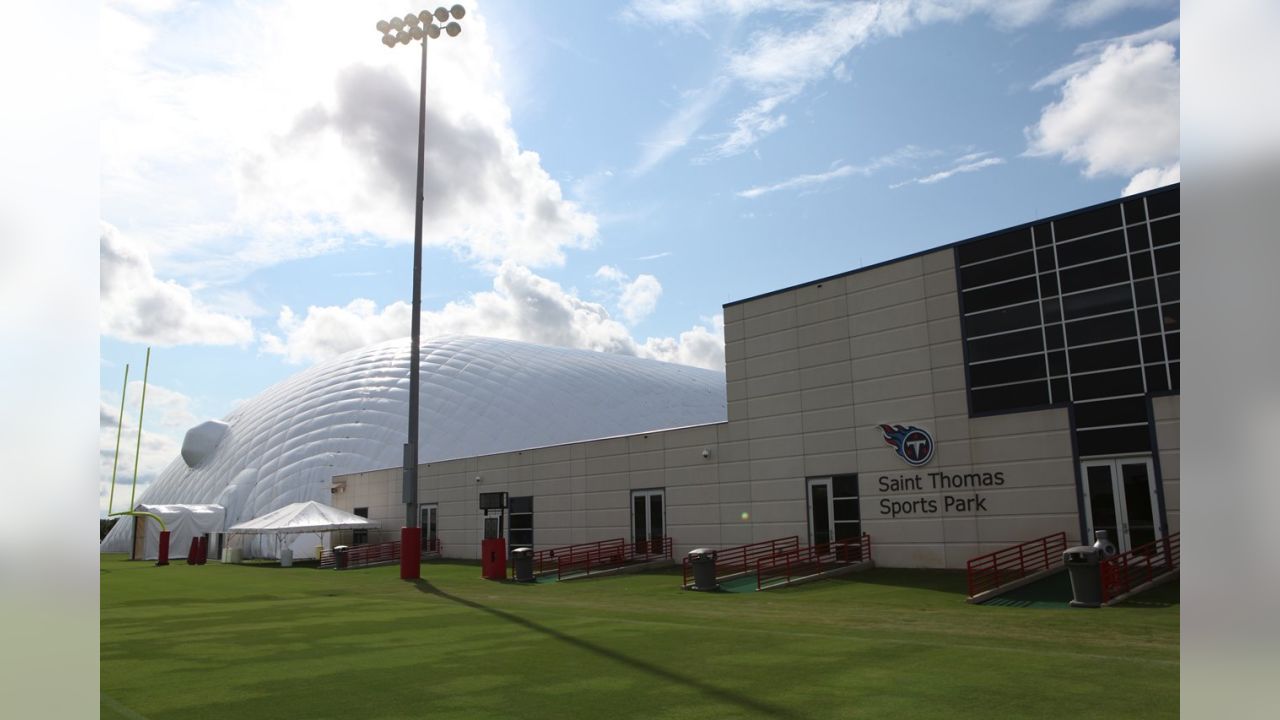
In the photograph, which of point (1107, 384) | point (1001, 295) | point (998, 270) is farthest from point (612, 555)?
point (1107, 384)

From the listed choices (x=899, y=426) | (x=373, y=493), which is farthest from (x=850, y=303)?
(x=373, y=493)

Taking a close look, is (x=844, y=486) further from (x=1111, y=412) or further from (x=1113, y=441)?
(x=1111, y=412)

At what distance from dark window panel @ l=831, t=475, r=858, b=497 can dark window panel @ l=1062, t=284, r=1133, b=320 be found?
765 centimetres

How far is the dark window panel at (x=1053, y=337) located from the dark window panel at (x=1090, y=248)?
1699 millimetres

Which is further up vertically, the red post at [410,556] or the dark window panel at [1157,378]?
the dark window panel at [1157,378]

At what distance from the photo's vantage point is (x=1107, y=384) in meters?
20.9

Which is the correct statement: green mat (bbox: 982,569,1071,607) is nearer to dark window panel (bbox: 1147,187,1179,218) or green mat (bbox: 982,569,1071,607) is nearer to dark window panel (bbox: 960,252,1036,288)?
dark window panel (bbox: 960,252,1036,288)

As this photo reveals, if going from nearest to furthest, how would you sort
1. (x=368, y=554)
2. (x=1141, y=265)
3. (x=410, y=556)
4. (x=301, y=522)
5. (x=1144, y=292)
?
(x=1144, y=292) < (x=1141, y=265) < (x=410, y=556) < (x=301, y=522) < (x=368, y=554)

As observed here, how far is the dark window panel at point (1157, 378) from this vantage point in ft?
65.8

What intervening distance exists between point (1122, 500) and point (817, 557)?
8.12 meters

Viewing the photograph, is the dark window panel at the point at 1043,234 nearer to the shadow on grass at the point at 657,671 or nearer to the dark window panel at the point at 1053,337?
the dark window panel at the point at 1053,337

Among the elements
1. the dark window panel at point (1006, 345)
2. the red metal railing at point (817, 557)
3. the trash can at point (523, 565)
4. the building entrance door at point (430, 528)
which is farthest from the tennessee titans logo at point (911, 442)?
the building entrance door at point (430, 528)

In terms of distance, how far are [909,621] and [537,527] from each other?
78.2 feet
